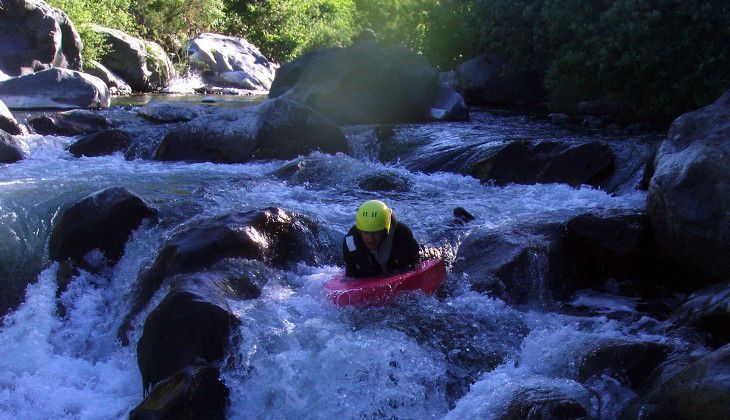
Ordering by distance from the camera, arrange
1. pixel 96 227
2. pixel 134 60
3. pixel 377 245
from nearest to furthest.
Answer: pixel 377 245 → pixel 96 227 → pixel 134 60

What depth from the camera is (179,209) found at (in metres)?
7.66

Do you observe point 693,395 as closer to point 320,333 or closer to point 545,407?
point 545,407

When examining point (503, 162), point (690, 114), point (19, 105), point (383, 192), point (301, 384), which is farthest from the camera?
point (19, 105)

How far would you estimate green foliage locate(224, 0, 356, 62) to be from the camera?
1116 inches

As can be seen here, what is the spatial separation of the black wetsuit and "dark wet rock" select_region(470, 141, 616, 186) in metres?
4.08

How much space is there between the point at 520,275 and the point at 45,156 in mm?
8077

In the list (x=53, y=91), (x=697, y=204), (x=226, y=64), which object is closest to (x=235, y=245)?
(x=697, y=204)

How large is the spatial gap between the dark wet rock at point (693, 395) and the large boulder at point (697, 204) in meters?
2.37

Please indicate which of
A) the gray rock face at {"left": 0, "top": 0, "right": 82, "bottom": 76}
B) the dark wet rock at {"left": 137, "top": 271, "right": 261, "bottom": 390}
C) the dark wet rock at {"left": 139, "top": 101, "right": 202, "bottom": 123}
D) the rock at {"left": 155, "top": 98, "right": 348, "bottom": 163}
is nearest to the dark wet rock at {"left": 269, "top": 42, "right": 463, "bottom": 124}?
the dark wet rock at {"left": 139, "top": 101, "right": 202, "bottom": 123}

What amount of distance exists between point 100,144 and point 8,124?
1.78 m

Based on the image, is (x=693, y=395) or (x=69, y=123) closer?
(x=693, y=395)

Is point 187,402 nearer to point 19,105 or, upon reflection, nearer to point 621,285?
point 621,285

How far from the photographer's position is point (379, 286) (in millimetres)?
5504

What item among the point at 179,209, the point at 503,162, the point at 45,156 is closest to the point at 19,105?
the point at 45,156
